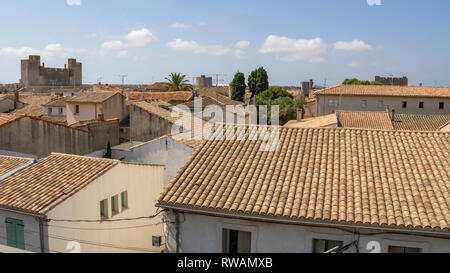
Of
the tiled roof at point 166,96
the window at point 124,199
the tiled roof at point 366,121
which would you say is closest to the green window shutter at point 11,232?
the window at point 124,199

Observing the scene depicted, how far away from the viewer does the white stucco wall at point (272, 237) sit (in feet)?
28.1

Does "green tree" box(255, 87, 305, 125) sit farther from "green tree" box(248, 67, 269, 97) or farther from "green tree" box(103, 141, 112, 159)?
"green tree" box(103, 141, 112, 159)

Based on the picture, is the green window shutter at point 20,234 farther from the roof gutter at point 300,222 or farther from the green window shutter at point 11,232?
the roof gutter at point 300,222

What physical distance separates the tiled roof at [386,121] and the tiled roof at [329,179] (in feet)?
66.7

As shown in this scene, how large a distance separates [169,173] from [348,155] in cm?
923

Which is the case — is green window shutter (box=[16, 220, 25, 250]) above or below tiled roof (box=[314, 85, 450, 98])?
below

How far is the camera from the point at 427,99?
4812 centimetres

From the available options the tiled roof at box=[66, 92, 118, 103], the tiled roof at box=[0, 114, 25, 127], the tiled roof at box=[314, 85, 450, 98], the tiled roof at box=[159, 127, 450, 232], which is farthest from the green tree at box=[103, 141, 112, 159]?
the tiled roof at box=[314, 85, 450, 98]

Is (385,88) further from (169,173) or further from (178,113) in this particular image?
(169,173)

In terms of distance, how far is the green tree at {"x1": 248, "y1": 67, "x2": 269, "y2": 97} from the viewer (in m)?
68.2

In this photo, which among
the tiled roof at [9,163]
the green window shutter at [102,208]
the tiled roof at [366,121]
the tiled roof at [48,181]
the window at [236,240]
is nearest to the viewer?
the window at [236,240]

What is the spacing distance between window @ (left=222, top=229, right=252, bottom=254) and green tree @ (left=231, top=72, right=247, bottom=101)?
2234 inches

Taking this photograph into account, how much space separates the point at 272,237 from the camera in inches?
364

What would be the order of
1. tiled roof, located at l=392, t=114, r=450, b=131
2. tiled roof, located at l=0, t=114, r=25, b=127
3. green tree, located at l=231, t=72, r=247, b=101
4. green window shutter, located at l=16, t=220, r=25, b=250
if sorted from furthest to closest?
green tree, located at l=231, t=72, r=247, b=101 < tiled roof, located at l=392, t=114, r=450, b=131 < tiled roof, located at l=0, t=114, r=25, b=127 < green window shutter, located at l=16, t=220, r=25, b=250
